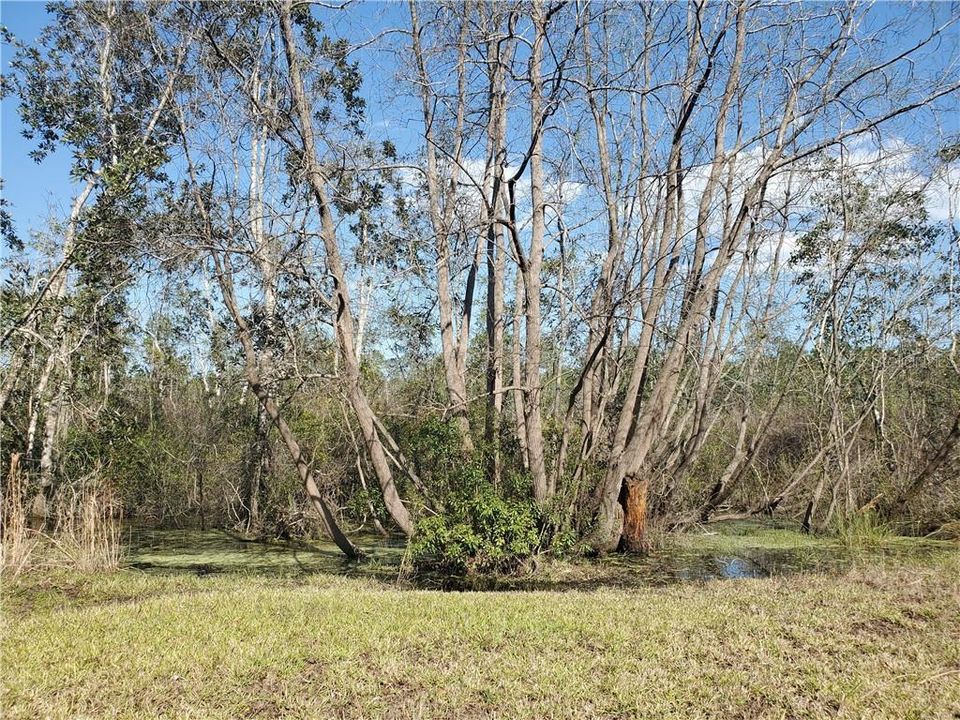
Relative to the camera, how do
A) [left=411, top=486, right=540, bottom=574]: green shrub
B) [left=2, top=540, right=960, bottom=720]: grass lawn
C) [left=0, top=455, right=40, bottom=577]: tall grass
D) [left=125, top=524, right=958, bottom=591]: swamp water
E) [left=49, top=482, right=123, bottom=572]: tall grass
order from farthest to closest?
[left=125, top=524, right=958, bottom=591]: swamp water
[left=411, top=486, right=540, bottom=574]: green shrub
[left=49, top=482, right=123, bottom=572]: tall grass
[left=0, top=455, right=40, bottom=577]: tall grass
[left=2, top=540, right=960, bottom=720]: grass lawn

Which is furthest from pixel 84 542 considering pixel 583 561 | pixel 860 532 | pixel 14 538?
pixel 860 532

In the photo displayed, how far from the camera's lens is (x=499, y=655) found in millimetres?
4621

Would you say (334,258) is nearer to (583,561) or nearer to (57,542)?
(57,542)

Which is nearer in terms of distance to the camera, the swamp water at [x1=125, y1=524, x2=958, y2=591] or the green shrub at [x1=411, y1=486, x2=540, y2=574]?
the green shrub at [x1=411, y1=486, x2=540, y2=574]

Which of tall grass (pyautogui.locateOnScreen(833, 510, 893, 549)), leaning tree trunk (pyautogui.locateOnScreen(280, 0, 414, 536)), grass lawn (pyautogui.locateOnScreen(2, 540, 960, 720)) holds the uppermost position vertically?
leaning tree trunk (pyautogui.locateOnScreen(280, 0, 414, 536))

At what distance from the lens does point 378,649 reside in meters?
4.73

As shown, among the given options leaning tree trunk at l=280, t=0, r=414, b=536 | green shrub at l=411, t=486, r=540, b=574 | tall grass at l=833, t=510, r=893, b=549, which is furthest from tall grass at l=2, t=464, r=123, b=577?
tall grass at l=833, t=510, r=893, b=549

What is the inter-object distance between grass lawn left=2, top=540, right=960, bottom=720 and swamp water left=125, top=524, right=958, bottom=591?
2.55 meters

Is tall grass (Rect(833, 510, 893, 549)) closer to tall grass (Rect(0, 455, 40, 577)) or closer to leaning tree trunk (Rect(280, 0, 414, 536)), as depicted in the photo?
leaning tree trunk (Rect(280, 0, 414, 536))

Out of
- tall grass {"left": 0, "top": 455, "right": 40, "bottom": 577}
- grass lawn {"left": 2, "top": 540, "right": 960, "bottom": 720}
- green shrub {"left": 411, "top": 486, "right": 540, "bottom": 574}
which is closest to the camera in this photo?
grass lawn {"left": 2, "top": 540, "right": 960, "bottom": 720}

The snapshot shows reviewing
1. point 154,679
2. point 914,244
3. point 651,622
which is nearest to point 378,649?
point 154,679

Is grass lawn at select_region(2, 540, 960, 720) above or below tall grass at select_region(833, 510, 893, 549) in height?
below

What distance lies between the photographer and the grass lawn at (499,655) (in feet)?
12.8

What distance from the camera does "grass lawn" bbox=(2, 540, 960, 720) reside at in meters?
3.90
